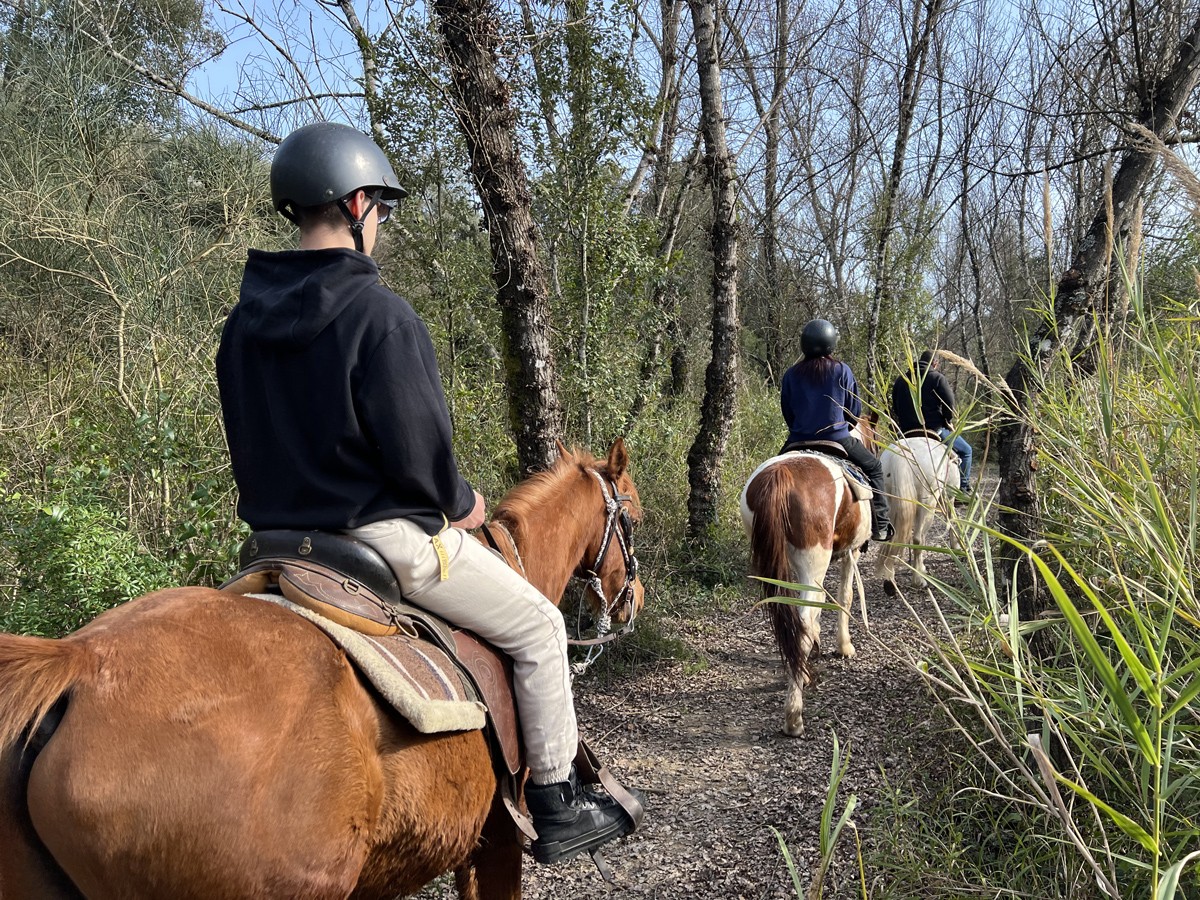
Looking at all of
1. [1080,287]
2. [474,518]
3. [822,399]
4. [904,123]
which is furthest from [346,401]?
[904,123]

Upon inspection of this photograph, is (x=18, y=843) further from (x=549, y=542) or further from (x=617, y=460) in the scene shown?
(x=617, y=460)

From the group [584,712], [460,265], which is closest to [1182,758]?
[584,712]

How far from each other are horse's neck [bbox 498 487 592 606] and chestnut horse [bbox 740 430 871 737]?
6.81ft

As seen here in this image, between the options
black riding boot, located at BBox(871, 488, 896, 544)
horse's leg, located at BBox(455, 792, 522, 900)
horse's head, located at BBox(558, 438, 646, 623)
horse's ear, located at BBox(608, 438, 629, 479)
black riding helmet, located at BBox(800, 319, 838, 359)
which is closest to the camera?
horse's leg, located at BBox(455, 792, 522, 900)

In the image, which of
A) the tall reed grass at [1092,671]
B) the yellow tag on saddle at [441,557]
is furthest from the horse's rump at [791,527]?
the yellow tag on saddle at [441,557]

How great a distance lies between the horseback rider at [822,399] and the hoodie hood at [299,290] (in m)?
4.49

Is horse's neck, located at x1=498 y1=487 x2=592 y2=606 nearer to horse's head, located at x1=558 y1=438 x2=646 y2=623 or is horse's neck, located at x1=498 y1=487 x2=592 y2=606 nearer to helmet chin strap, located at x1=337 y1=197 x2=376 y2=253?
horse's head, located at x1=558 y1=438 x2=646 y2=623

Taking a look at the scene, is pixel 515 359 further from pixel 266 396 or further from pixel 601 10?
pixel 601 10

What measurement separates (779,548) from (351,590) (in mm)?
3741

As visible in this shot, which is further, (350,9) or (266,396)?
(350,9)

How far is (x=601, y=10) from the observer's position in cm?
655

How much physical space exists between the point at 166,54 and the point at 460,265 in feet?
25.0

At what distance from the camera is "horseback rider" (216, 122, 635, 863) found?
2.14m

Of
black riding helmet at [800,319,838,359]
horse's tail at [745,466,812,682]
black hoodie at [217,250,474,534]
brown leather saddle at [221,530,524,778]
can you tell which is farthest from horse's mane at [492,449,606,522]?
black riding helmet at [800,319,838,359]
